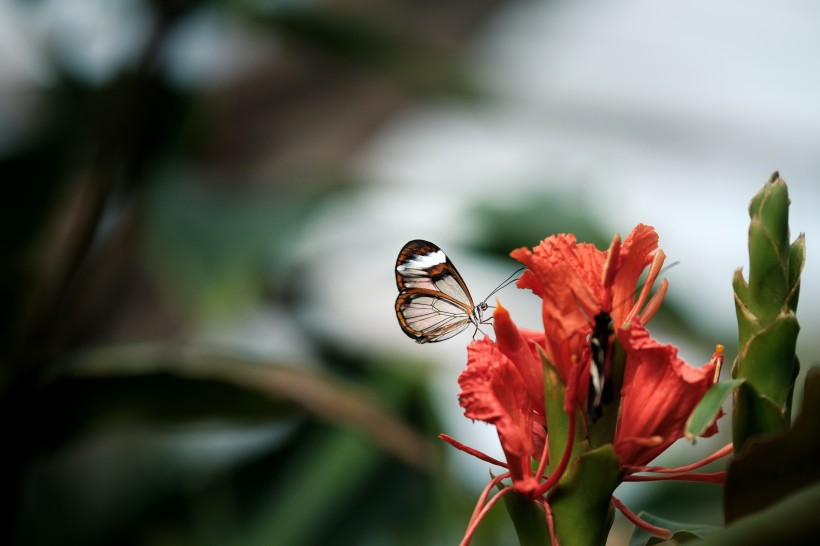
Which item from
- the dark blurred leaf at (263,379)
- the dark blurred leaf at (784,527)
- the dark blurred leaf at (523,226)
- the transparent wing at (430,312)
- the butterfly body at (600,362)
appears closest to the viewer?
the dark blurred leaf at (784,527)

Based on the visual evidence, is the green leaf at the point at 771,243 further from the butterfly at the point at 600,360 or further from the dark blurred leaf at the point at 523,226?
the dark blurred leaf at the point at 523,226

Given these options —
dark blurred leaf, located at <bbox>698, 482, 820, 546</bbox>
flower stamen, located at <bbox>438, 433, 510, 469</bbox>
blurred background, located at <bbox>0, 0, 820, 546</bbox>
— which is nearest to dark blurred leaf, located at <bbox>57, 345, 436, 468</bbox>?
blurred background, located at <bbox>0, 0, 820, 546</bbox>

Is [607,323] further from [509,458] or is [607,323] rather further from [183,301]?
[183,301]

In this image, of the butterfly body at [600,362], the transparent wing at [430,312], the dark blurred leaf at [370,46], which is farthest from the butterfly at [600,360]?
the dark blurred leaf at [370,46]

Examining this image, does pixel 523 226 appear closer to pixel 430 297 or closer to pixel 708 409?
pixel 430 297

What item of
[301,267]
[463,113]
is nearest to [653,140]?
[463,113]

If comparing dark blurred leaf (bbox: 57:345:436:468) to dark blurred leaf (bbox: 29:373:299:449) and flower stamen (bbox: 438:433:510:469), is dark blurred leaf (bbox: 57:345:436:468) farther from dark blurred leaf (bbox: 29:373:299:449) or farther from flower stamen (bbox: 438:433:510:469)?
flower stamen (bbox: 438:433:510:469)
